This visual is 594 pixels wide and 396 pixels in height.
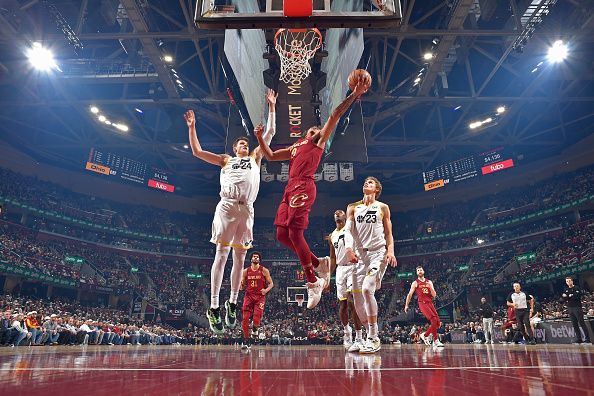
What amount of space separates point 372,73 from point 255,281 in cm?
1456

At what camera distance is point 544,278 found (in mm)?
23500

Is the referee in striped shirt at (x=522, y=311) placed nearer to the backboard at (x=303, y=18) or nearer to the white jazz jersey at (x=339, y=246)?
the white jazz jersey at (x=339, y=246)

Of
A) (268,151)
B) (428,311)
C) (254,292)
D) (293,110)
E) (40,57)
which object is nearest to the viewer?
(268,151)

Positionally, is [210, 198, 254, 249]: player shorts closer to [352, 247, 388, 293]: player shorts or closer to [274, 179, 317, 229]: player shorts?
[274, 179, 317, 229]: player shorts

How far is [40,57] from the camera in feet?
52.6

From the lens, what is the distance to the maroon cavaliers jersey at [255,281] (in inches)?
319

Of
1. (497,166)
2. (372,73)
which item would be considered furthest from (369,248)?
(497,166)

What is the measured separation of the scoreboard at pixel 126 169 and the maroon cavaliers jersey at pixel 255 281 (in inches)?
943

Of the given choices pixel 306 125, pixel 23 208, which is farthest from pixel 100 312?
pixel 306 125

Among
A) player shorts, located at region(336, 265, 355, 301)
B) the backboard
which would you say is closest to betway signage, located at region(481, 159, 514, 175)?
player shorts, located at region(336, 265, 355, 301)

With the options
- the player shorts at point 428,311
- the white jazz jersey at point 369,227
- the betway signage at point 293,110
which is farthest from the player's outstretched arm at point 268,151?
the betway signage at point 293,110

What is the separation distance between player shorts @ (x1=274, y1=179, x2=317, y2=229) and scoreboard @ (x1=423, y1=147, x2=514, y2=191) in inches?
1058

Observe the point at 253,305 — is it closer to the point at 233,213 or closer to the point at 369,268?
the point at 369,268

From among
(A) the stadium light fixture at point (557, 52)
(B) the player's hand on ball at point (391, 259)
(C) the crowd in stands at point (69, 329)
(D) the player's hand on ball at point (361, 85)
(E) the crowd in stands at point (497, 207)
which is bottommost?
(C) the crowd in stands at point (69, 329)
